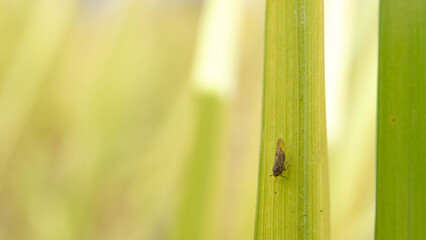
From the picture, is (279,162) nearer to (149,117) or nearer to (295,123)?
(295,123)

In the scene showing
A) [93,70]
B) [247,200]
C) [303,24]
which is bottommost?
[247,200]

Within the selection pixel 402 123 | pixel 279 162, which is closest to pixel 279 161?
pixel 279 162

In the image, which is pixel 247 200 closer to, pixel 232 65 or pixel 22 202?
pixel 232 65

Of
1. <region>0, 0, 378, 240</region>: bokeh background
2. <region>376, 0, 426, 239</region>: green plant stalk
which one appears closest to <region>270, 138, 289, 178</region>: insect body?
<region>376, 0, 426, 239</region>: green plant stalk

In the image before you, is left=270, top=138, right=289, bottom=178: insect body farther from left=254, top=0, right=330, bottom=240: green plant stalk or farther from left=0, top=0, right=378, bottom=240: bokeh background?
left=0, top=0, right=378, bottom=240: bokeh background

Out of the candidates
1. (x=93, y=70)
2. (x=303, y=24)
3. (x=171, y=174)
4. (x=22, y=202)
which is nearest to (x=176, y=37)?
(x=93, y=70)

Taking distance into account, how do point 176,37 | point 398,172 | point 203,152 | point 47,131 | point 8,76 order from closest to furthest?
point 398,172, point 203,152, point 8,76, point 47,131, point 176,37

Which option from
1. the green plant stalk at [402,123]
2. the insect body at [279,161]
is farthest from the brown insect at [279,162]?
the green plant stalk at [402,123]
